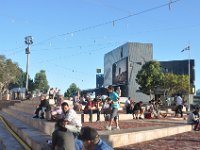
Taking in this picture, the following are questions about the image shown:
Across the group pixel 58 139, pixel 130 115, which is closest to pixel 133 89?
pixel 130 115

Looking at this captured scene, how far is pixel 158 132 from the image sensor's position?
48.5 feet

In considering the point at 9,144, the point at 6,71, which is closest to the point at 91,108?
the point at 9,144

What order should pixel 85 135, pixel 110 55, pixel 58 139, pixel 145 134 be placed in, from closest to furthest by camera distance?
pixel 85 135
pixel 58 139
pixel 145 134
pixel 110 55

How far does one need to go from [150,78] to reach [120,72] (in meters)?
13.2

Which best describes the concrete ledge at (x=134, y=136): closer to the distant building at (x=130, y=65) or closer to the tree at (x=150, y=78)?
the tree at (x=150, y=78)

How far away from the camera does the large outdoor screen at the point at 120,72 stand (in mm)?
77688

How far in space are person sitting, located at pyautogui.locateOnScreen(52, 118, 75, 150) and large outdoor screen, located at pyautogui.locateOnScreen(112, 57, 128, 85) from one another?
6888 cm

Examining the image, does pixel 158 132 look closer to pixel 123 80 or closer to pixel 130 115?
pixel 130 115

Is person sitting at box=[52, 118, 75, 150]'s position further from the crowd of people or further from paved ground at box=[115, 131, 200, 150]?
paved ground at box=[115, 131, 200, 150]

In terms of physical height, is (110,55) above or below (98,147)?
above

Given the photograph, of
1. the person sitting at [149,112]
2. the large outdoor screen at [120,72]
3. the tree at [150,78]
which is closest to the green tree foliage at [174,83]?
the tree at [150,78]

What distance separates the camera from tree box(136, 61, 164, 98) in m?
67.5

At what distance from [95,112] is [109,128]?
22.8 ft

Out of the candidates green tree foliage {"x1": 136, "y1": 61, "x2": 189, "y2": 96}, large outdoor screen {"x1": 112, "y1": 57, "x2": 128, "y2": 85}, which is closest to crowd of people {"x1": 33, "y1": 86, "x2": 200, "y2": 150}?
green tree foliage {"x1": 136, "y1": 61, "x2": 189, "y2": 96}
